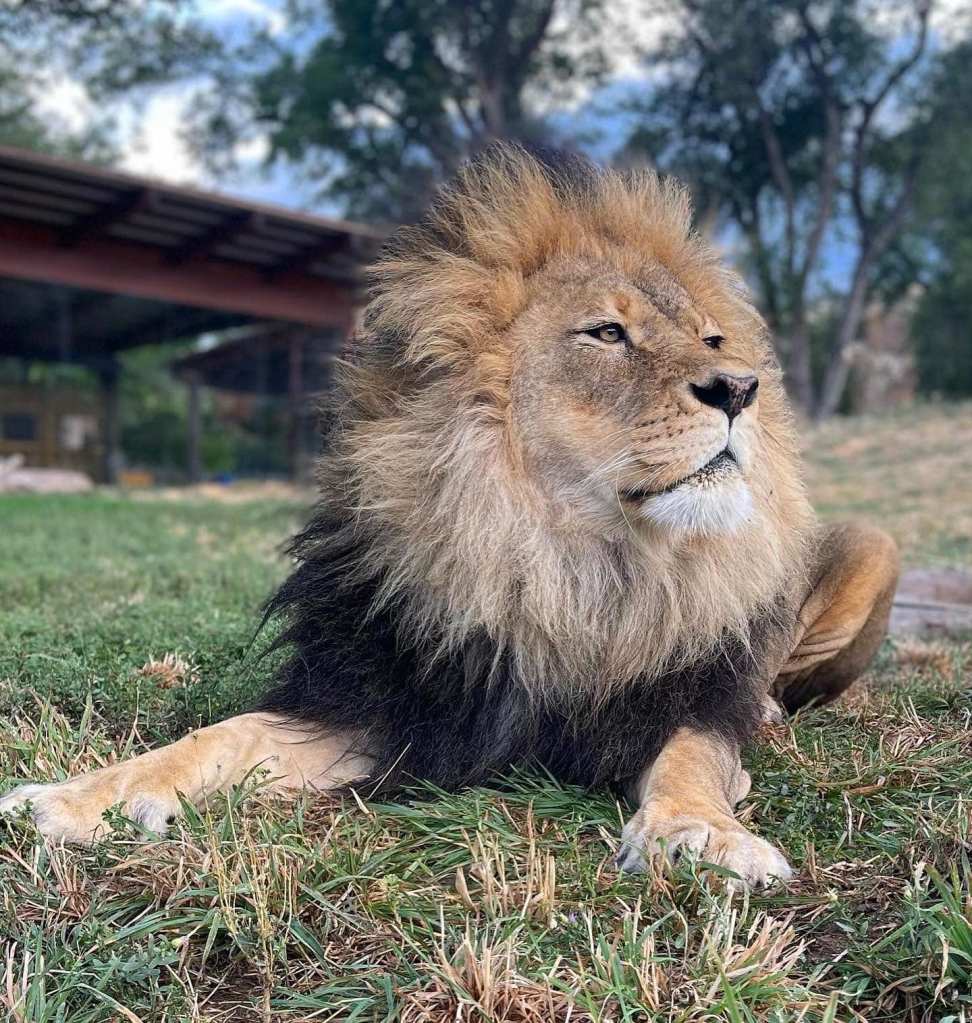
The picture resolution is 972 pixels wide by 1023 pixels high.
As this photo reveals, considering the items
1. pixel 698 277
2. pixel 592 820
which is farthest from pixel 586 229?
pixel 592 820

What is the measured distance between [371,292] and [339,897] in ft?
4.87

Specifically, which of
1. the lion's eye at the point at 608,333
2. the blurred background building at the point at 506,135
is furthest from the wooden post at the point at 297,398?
the lion's eye at the point at 608,333

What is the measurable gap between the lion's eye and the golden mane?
0.60 ft

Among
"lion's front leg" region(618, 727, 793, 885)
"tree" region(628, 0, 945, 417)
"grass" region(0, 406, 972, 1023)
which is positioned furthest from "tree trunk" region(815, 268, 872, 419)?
"lion's front leg" region(618, 727, 793, 885)

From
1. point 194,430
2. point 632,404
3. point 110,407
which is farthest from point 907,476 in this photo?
point 110,407

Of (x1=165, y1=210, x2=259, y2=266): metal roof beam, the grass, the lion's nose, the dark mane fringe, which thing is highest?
(x1=165, y1=210, x2=259, y2=266): metal roof beam

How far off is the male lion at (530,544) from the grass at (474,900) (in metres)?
0.13

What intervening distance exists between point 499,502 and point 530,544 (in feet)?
0.36

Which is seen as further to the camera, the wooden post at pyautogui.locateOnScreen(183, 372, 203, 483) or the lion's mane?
the wooden post at pyautogui.locateOnScreen(183, 372, 203, 483)

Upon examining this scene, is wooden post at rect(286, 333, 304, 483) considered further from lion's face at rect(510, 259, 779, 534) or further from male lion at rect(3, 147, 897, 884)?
lion's face at rect(510, 259, 779, 534)

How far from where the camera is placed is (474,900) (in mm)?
1946

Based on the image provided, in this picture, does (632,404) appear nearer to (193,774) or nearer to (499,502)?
(499,502)

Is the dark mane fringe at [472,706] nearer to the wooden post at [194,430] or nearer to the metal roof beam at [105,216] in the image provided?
the metal roof beam at [105,216]

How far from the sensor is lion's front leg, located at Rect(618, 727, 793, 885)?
80.7 inches
